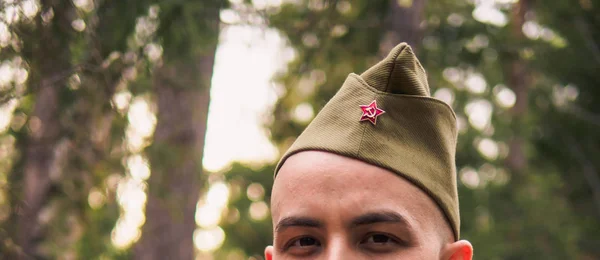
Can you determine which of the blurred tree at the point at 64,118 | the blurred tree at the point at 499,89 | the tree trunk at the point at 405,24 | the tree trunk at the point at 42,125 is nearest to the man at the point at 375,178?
the blurred tree at the point at 64,118

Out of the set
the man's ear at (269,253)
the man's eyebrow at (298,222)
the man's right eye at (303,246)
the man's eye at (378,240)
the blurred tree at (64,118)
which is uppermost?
the blurred tree at (64,118)

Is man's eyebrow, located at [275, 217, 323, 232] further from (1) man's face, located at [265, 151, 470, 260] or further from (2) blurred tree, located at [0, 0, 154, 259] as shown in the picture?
(2) blurred tree, located at [0, 0, 154, 259]

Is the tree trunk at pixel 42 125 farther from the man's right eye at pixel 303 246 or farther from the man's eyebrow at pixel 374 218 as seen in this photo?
the man's eyebrow at pixel 374 218

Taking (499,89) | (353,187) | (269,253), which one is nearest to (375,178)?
(353,187)

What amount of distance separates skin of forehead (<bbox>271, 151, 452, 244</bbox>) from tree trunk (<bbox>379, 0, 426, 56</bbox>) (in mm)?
5038

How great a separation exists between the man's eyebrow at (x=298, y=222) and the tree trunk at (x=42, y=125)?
2219 millimetres

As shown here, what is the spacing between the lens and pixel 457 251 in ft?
9.20

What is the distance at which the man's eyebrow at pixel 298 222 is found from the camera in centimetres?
261

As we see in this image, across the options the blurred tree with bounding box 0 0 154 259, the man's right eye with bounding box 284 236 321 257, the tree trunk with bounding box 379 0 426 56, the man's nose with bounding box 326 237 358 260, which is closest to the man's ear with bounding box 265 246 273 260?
the man's right eye with bounding box 284 236 321 257

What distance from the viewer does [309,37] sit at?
24.6ft

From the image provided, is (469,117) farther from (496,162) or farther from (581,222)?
(581,222)

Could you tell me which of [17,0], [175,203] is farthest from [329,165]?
[175,203]

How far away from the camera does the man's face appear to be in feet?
8.40

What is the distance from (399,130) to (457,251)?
0.48m
